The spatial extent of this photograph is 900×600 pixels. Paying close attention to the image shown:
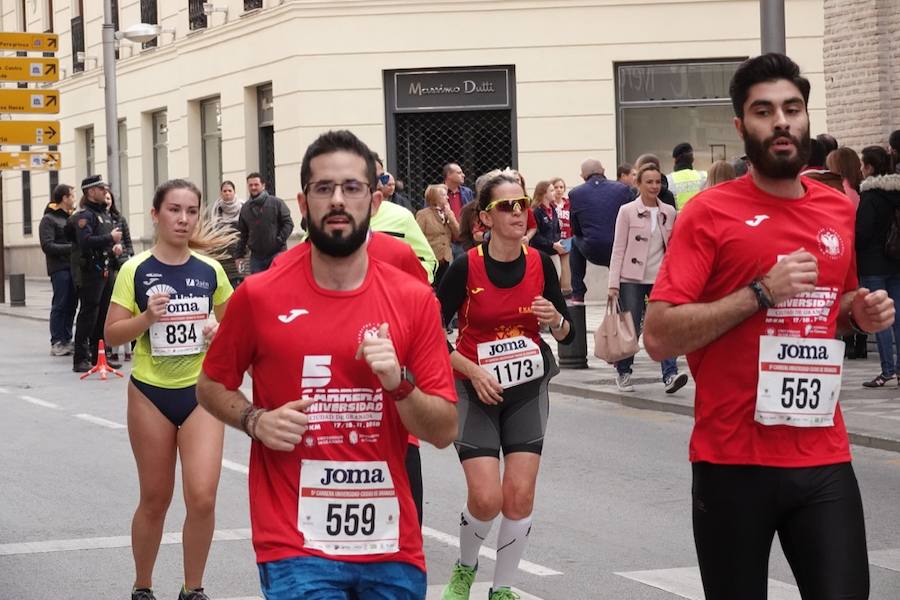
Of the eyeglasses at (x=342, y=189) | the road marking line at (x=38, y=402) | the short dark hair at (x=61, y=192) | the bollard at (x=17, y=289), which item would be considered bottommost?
the road marking line at (x=38, y=402)

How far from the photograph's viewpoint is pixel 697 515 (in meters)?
4.55

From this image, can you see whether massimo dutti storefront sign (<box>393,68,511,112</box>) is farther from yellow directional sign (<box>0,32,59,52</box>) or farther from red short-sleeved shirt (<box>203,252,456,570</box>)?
red short-sleeved shirt (<box>203,252,456,570</box>)

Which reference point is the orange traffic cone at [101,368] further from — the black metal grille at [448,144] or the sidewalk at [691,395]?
the black metal grille at [448,144]

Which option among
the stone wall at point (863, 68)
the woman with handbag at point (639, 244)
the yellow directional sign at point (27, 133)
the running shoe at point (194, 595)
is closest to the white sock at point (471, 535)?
the running shoe at point (194, 595)

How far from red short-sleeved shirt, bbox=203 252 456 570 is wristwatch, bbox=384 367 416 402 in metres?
0.15

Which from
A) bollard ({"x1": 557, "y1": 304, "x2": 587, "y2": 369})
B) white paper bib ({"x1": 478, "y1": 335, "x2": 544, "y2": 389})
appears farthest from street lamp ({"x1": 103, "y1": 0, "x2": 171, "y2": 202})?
white paper bib ({"x1": 478, "y1": 335, "x2": 544, "y2": 389})

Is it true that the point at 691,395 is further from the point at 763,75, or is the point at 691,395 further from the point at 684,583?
the point at 763,75

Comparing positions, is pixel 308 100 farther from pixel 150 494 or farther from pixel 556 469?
pixel 150 494

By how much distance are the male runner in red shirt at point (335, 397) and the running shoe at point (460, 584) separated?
2.48 m

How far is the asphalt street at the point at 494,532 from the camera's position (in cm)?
755

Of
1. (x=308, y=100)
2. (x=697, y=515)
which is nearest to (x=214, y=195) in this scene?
(x=308, y=100)

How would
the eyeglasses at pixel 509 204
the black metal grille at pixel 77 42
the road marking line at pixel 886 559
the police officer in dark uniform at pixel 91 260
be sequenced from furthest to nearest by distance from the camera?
the black metal grille at pixel 77 42 → the police officer in dark uniform at pixel 91 260 → the road marking line at pixel 886 559 → the eyeglasses at pixel 509 204

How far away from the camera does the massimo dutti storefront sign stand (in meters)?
27.1

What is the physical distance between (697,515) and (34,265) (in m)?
40.5
